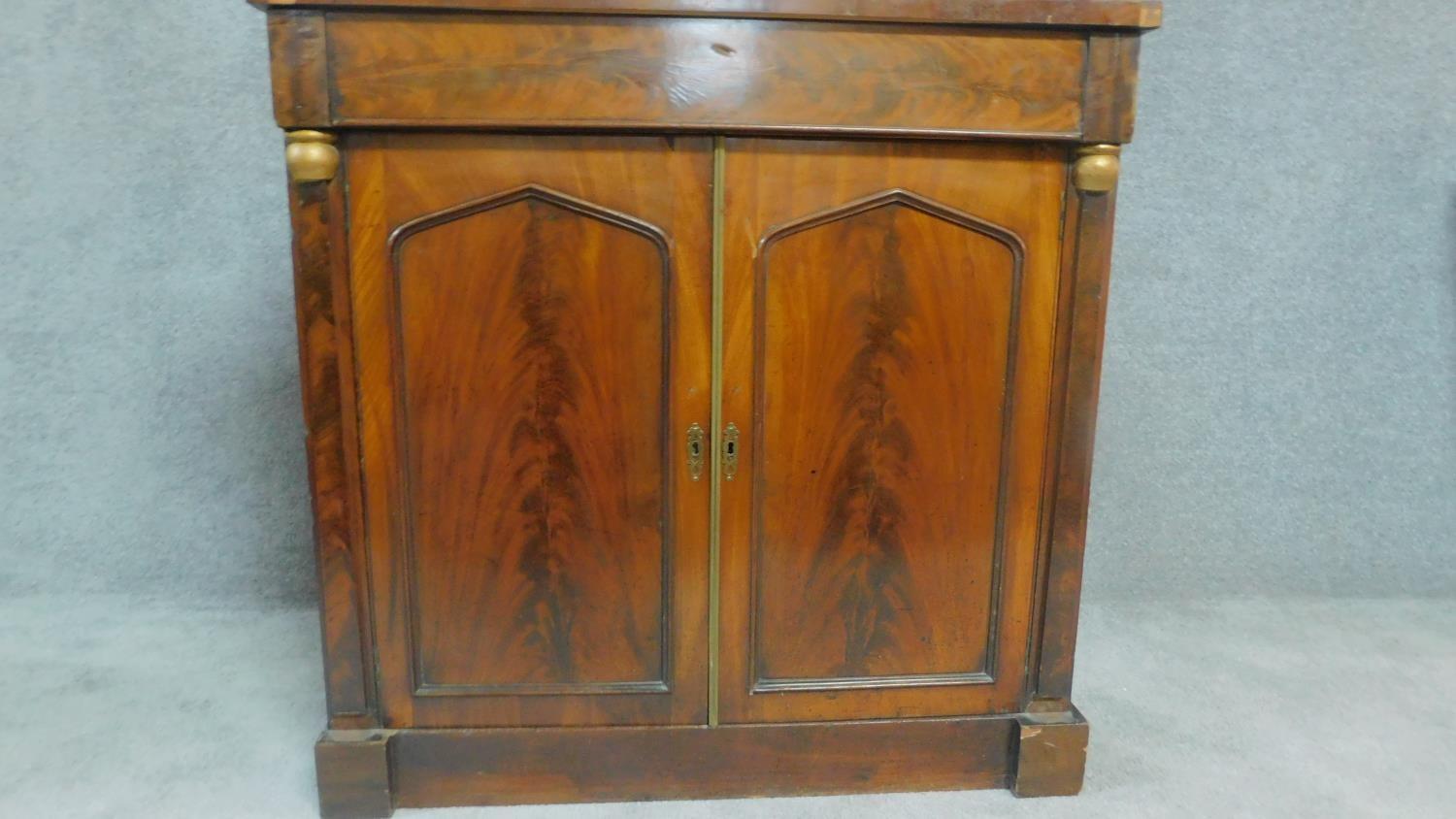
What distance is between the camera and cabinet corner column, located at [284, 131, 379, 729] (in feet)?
4.31

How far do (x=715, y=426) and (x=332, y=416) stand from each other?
1.73ft

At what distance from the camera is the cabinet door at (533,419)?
4.39ft

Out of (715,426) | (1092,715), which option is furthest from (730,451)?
(1092,715)

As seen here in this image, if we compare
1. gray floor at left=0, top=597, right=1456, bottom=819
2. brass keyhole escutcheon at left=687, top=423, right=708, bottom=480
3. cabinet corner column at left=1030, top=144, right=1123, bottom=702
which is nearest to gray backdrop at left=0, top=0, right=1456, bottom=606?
gray floor at left=0, top=597, right=1456, bottom=819

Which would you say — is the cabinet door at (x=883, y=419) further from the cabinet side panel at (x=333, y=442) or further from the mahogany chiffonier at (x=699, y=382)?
the cabinet side panel at (x=333, y=442)

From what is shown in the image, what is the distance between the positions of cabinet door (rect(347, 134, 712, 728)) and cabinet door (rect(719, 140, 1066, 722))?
0.26ft

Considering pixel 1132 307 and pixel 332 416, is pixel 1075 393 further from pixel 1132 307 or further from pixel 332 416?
pixel 332 416

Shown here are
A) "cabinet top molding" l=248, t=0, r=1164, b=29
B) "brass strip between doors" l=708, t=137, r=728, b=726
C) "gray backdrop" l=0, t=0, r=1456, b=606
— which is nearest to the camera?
"cabinet top molding" l=248, t=0, r=1164, b=29

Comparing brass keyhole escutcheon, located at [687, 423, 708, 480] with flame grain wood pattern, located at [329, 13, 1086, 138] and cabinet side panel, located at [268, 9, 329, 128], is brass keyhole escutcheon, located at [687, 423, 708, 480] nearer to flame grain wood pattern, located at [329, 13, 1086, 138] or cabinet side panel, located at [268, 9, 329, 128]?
flame grain wood pattern, located at [329, 13, 1086, 138]

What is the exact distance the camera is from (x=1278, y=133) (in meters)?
2.09

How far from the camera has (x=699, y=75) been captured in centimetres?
130

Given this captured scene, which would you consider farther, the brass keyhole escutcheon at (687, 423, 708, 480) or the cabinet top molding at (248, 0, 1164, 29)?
the brass keyhole escutcheon at (687, 423, 708, 480)

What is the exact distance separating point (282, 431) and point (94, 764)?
2.42 ft

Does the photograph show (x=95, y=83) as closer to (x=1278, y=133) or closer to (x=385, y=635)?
(x=385, y=635)
